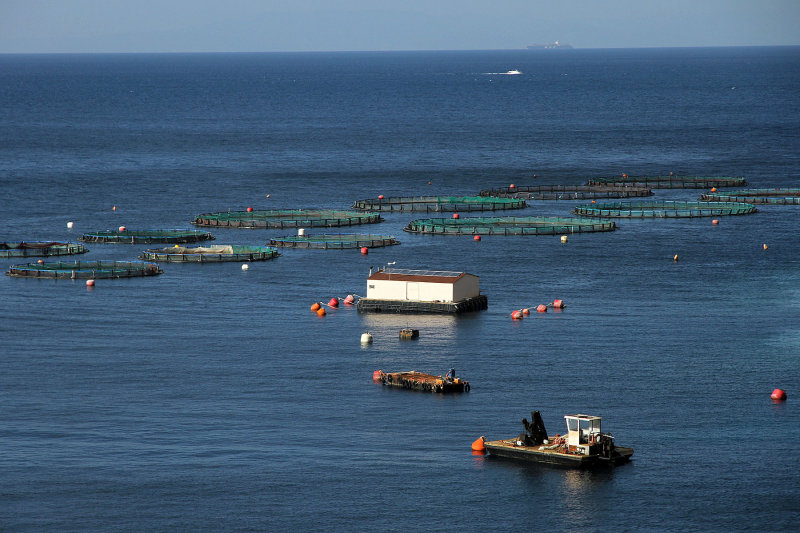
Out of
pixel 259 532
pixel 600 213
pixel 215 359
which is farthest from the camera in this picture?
pixel 600 213

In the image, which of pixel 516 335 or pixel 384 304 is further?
pixel 384 304

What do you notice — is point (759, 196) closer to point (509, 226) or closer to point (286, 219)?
point (509, 226)

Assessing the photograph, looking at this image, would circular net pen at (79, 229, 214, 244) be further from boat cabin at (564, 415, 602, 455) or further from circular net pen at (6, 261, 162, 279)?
boat cabin at (564, 415, 602, 455)

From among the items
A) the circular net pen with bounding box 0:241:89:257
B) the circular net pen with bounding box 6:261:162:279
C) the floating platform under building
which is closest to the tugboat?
the floating platform under building

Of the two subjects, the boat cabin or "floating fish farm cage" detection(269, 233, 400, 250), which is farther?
"floating fish farm cage" detection(269, 233, 400, 250)

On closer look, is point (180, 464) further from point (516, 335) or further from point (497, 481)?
point (516, 335)

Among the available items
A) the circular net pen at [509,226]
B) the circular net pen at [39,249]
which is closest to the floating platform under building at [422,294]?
the circular net pen at [509,226]

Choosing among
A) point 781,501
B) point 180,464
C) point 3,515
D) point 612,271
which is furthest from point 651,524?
point 612,271
